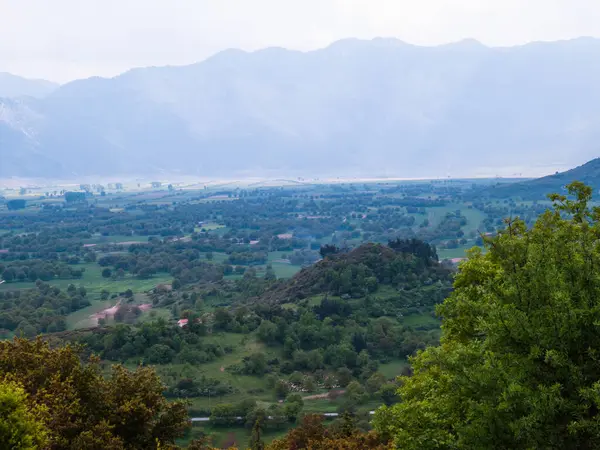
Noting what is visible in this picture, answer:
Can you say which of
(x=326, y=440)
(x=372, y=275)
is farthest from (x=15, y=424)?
(x=372, y=275)

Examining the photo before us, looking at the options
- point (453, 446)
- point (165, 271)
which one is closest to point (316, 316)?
point (453, 446)

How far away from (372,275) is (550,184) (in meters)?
110

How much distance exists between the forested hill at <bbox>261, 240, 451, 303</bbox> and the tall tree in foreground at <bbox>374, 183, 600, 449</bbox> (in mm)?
42903

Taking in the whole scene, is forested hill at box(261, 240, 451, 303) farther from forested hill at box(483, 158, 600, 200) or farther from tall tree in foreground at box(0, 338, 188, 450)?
forested hill at box(483, 158, 600, 200)

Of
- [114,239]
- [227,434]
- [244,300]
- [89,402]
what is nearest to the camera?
[89,402]

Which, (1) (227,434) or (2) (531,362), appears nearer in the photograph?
(2) (531,362)

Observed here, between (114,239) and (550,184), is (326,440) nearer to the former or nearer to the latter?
(114,239)

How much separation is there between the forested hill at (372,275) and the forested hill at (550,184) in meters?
85.4

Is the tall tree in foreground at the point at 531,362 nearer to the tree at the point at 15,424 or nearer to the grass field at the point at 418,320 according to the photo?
the tree at the point at 15,424

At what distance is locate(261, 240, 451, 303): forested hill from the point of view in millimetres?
58875

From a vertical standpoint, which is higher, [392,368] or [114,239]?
[114,239]

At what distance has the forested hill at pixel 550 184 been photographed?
456ft

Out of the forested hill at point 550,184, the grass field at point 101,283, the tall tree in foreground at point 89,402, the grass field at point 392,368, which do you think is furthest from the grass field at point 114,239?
the tall tree in foreground at point 89,402

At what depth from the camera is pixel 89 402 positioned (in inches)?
658
